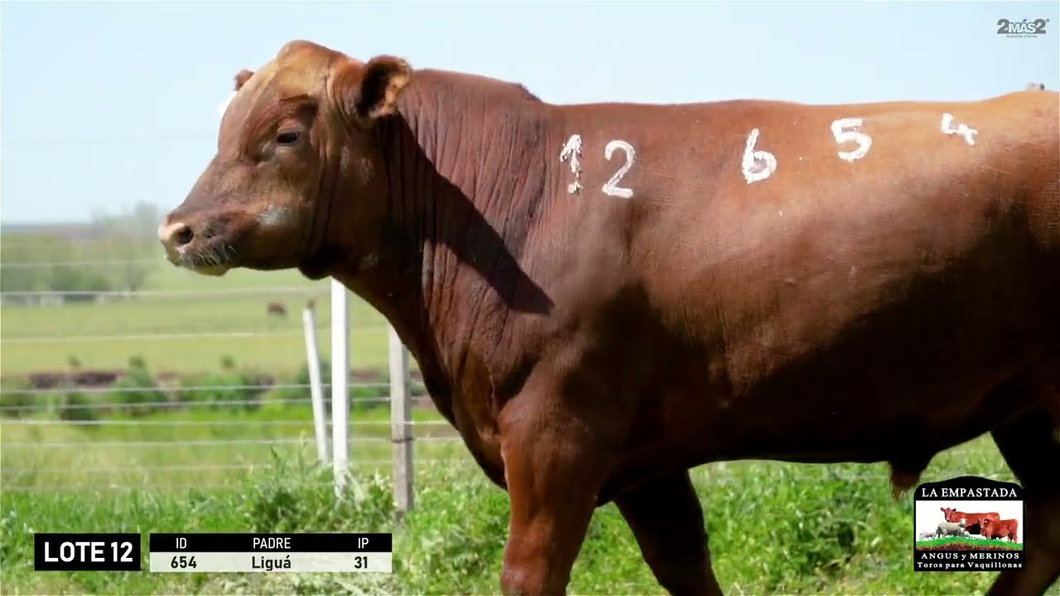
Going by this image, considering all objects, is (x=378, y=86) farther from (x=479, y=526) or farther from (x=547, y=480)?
(x=479, y=526)

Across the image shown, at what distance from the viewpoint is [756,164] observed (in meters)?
4.99

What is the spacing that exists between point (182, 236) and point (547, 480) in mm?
1528

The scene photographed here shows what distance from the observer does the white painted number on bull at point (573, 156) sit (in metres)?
5.05

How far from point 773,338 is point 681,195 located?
598 millimetres

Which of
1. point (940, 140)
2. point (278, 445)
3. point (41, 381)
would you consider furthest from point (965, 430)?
point (41, 381)

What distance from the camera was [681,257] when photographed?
4.90m

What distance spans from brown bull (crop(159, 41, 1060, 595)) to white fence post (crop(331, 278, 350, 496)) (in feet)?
11.4

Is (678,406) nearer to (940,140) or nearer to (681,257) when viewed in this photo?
(681,257)

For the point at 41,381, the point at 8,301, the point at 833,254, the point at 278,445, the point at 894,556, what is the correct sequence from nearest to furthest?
the point at 833,254 → the point at 894,556 → the point at 278,445 → the point at 8,301 → the point at 41,381

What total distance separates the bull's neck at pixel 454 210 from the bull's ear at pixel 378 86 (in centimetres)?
14

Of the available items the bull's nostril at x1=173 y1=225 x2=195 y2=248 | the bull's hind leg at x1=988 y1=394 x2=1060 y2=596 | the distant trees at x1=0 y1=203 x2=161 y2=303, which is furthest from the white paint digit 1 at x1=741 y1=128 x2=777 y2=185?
→ the distant trees at x1=0 y1=203 x2=161 y2=303

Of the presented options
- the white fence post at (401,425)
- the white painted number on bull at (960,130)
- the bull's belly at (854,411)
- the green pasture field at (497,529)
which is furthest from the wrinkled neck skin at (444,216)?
the white fence post at (401,425)

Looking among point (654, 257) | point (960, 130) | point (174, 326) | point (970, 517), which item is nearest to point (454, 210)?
point (654, 257)

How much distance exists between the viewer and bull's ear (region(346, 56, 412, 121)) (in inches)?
198
